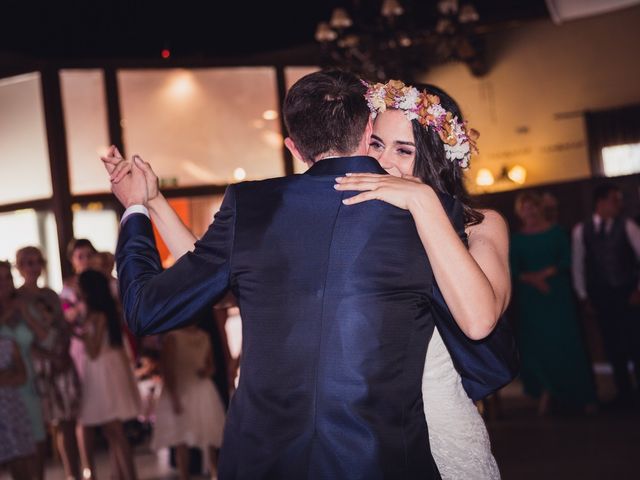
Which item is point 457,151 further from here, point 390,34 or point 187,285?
point 390,34

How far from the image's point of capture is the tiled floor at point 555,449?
526 cm

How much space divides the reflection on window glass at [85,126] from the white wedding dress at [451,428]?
651 cm

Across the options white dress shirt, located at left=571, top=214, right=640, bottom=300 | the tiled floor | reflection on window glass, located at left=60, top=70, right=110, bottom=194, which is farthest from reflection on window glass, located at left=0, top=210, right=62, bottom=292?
white dress shirt, located at left=571, top=214, right=640, bottom=300

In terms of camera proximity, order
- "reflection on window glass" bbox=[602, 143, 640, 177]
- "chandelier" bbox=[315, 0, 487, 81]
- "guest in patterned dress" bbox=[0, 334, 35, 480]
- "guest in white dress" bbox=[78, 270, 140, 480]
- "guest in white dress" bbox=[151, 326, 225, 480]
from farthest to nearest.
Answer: "reflection on window glass" bbox=[602, 143, 640, 177]
"chandelier" bbox=[315, 0, 487, 81]
"guest in white dress" bbox=[78, 270, 140, 480]
"guest in white dress" bbox=[151, 326, 225, 480]
"guest in patterned dress" bbox=[0, 334, 35, 480]

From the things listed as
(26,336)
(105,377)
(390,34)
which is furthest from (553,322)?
(26,336)

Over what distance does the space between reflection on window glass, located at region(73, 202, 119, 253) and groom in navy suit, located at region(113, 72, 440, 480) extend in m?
6.94

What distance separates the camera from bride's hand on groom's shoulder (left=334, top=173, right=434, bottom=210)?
1.91 m

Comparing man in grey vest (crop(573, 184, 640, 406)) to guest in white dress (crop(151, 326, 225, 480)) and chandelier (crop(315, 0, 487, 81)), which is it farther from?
guest in white dress (crop(151, 326, 225, 480))

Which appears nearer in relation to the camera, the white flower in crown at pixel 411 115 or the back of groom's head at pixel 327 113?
the back of groom's head at pixel 327 113

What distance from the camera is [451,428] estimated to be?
8.37 ft

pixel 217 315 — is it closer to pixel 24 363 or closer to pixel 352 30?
pixel 24 363

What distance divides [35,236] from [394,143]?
684cm

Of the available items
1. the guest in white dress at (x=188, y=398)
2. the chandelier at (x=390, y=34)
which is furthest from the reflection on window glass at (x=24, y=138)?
the guest in white dress at (x=188, y=398)

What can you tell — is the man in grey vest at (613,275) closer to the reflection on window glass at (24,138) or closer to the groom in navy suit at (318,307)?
the reflection on window glass at (24,138)
